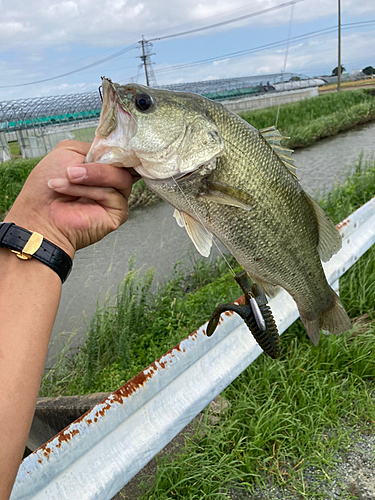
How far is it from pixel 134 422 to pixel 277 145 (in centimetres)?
114

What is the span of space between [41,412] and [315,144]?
15405 millimetres

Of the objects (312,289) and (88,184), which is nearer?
(88,184)

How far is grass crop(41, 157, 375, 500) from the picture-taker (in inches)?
91.8

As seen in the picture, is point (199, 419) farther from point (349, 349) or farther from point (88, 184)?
point (88, 184)

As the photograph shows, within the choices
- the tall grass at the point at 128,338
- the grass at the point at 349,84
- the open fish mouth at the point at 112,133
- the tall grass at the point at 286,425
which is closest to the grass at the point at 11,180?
the tall grass at the point at 128,338

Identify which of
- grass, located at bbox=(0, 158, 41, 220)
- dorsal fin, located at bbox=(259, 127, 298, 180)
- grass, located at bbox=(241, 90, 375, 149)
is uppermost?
dorsal fin, located at bbox=(259, 127, 298, 180)

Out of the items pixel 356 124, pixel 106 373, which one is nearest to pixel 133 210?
pixel 106 373

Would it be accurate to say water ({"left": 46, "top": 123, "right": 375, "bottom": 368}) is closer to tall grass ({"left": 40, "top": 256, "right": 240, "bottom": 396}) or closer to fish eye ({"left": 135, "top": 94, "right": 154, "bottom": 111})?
tall grass ({"left": 40, "top": 256, "right": 240, "bottom": 396})

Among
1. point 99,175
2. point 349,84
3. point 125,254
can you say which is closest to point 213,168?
point 99,175

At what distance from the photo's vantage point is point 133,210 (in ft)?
34.0

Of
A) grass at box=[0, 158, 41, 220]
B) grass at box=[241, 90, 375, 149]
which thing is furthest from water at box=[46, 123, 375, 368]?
grass at box=[241, 90, 375, 149]

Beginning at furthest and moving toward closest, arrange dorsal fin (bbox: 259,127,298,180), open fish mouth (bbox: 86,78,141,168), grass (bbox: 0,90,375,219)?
grass (bbox: 0,90,375,219)
dorsal fin (bbox: 259,127,298,180)
open fish mouth (bbox: 86,78,141,168)

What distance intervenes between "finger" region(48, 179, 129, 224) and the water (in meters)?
3.41

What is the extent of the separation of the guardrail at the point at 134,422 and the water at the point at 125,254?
2984 millimetres
